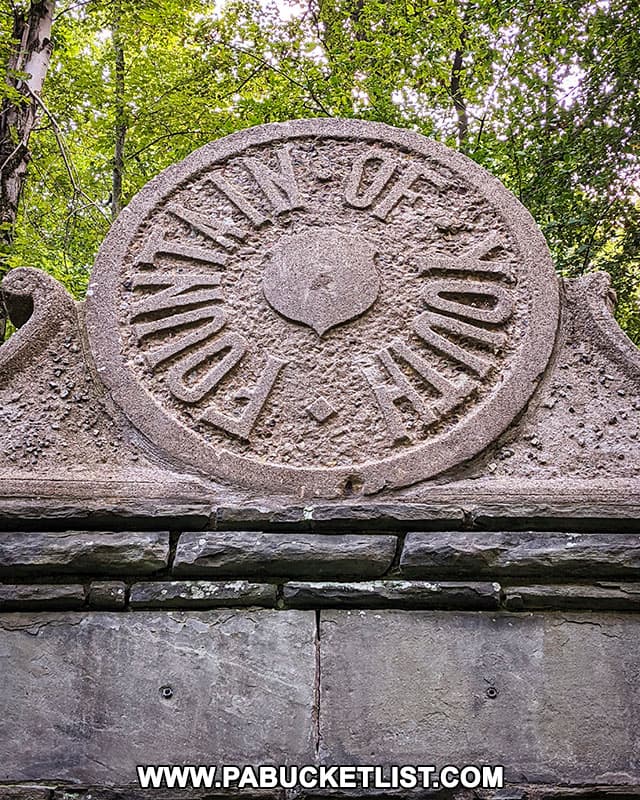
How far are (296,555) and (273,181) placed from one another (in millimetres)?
1325

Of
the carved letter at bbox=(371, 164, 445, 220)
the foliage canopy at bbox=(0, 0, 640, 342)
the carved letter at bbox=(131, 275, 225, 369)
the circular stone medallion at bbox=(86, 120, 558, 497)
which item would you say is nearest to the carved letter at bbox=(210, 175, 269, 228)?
the circular stone medallion at bbox=(86, 120, 558, 497)

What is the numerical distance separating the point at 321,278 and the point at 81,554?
43.7 inches

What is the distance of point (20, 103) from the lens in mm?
5191

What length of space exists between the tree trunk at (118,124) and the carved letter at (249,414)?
528 cm

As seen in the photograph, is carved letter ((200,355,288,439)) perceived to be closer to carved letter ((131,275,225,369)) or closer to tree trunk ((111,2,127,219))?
carved letter ((131,275,225,369))

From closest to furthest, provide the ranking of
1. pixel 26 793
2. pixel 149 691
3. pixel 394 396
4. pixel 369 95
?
pixel 26 793 < pixel 149 691 < pixel 394 396 < pixel 369 95

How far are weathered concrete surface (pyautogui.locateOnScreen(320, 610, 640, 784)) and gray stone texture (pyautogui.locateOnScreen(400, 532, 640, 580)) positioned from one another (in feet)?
0.36

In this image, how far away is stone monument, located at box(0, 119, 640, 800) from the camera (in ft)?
6.46

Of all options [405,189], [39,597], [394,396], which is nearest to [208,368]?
[394,396]

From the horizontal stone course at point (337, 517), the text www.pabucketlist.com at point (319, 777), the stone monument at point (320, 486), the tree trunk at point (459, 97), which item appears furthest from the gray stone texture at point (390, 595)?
the tree trunk at point (459, 97)

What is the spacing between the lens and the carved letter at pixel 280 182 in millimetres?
2688

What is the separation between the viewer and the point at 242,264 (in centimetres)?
258

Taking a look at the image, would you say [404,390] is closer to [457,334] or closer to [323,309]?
[457,334]

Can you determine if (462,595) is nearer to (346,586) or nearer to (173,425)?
(346,586)
